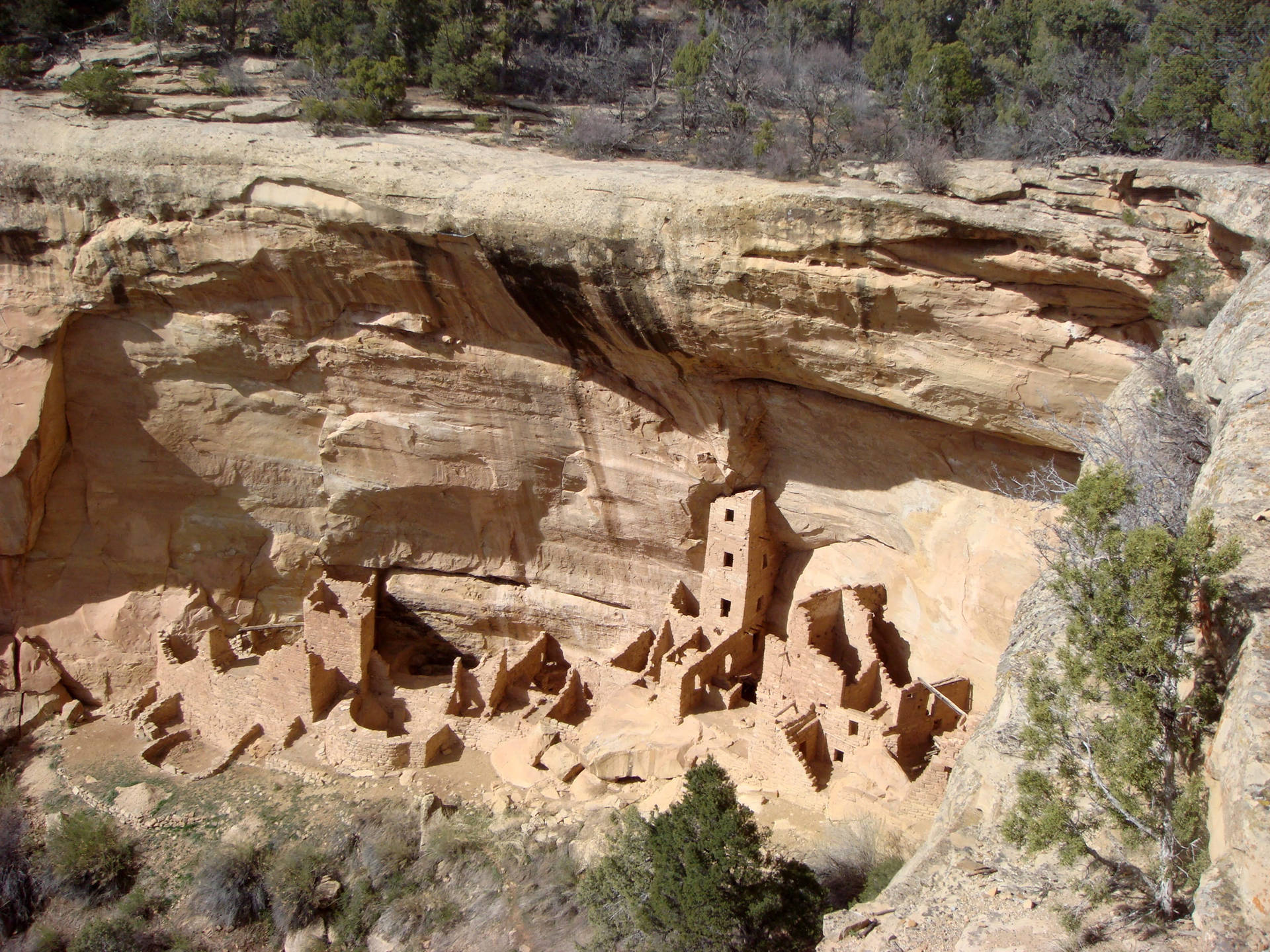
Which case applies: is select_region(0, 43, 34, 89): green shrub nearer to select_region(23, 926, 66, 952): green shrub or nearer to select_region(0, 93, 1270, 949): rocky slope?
select_region(0, 93, 1270, 949): rocky slope

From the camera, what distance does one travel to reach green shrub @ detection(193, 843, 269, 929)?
1194 centimetres

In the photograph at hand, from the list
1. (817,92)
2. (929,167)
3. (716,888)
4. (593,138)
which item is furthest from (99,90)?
(716,888)

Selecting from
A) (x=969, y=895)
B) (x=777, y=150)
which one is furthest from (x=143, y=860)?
(x=777, y=150)

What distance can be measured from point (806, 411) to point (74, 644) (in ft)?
37.1

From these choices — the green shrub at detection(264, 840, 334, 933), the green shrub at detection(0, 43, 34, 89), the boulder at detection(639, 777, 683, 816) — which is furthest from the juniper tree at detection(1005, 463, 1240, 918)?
the green shrub at detection(0, 43, 34, 89)

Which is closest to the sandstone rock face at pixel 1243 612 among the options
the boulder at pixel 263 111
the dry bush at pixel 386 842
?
the dry bush at pixel 386 842

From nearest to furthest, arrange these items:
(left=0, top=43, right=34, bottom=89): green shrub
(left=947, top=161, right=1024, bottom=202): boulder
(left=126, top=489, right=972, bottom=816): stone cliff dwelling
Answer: (left=947, top=161, right=1024, bottom=202): boulder → (left=126, top=489, right=972, bottom=816): stone cliff dwelling → (left=0, top=43, right=34, bottom=89): green shrub

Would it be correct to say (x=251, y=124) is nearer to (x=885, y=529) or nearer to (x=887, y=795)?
(x=885, y=529)

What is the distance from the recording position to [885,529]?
12758 millimetres

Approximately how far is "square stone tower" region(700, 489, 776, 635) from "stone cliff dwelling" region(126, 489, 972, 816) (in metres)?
0.02

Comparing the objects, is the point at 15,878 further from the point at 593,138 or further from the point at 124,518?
the point at 593,138

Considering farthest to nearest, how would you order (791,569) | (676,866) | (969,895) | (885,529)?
(791,569), (885,529), (676,866), (969,895)

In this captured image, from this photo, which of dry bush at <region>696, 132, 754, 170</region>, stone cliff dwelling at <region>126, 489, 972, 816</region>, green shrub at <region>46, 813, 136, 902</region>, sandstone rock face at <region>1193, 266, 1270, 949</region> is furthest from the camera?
dry bush at <region>696, 132, 754, 170</region>

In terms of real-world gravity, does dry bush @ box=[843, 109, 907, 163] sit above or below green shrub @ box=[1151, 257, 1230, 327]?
above
